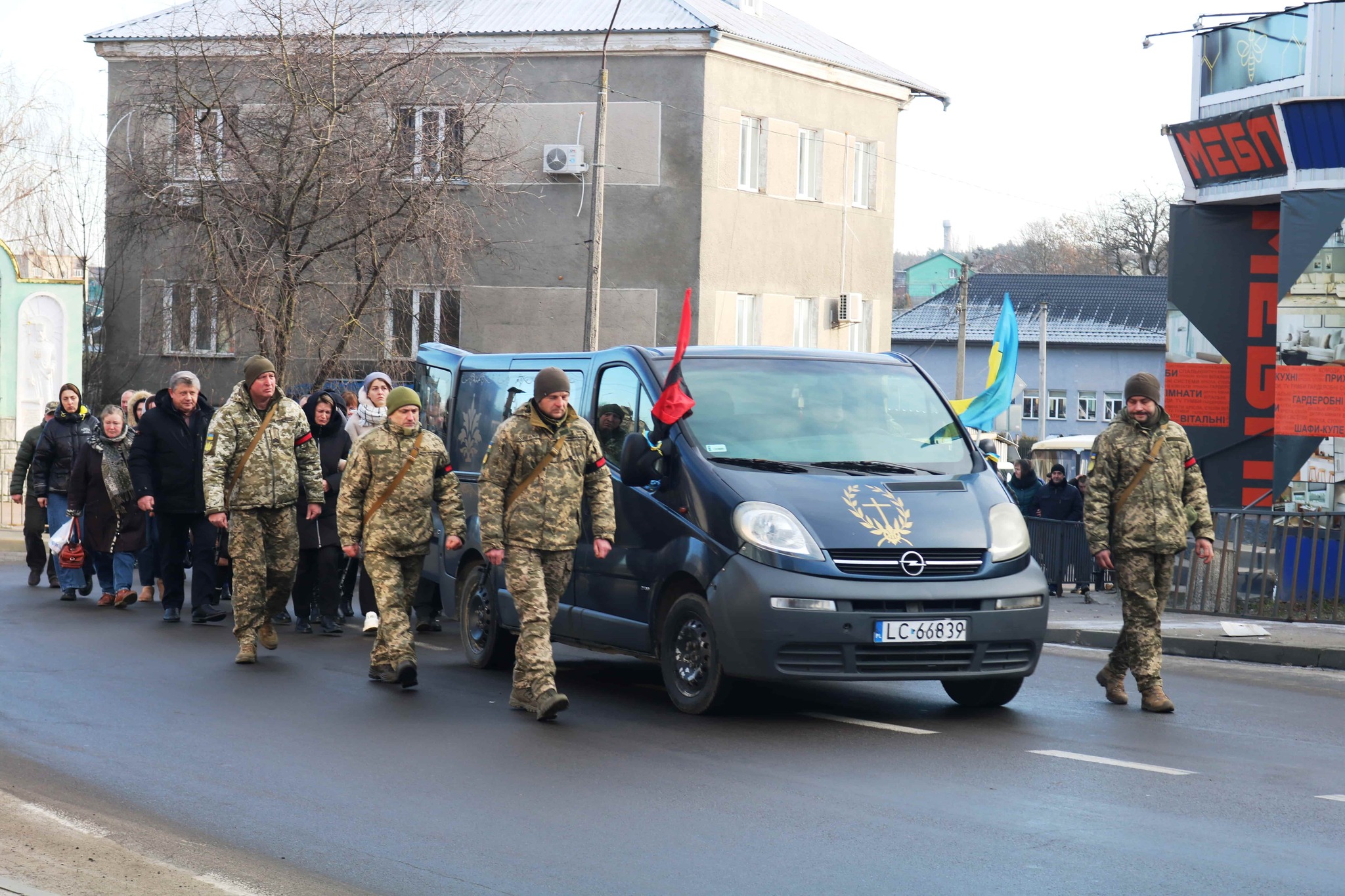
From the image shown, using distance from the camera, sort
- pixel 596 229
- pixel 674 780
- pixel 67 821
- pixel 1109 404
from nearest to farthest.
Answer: pixel 67 821 < pixel 674 780 < pixel 596 229 < pixel 1109 404

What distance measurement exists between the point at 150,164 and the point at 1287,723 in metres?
25.1

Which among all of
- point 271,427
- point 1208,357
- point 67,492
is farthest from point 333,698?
point 1208,357

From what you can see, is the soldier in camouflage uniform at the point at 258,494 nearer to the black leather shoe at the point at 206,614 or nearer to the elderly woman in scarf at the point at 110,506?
the black leather shoe at the point at 206,614

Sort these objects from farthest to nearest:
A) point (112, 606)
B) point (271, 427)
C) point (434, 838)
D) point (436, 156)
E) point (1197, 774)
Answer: point (436, 156) < point (112, 606) < point (271, 427) < point (1197, 774) < point (434, 838)

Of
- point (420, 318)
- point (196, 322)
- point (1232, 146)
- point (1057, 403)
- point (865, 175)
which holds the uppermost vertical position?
point (865, 175)

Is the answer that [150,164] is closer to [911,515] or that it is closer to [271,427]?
[271,427]

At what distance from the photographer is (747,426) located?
8852 mm

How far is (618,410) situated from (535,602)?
4.85ft

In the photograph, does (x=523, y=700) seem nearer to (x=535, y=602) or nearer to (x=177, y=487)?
(x=535, y=602)

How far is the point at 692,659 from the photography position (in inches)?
338

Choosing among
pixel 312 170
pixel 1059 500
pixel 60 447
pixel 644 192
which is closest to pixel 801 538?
pixel 60 447

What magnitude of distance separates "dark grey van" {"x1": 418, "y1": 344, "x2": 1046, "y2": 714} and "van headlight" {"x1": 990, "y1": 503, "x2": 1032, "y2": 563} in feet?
0.04

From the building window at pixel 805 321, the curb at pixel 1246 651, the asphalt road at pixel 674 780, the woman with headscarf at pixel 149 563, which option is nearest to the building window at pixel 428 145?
the building window at pixel 805 321

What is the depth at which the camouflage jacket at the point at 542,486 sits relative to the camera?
8625mm
